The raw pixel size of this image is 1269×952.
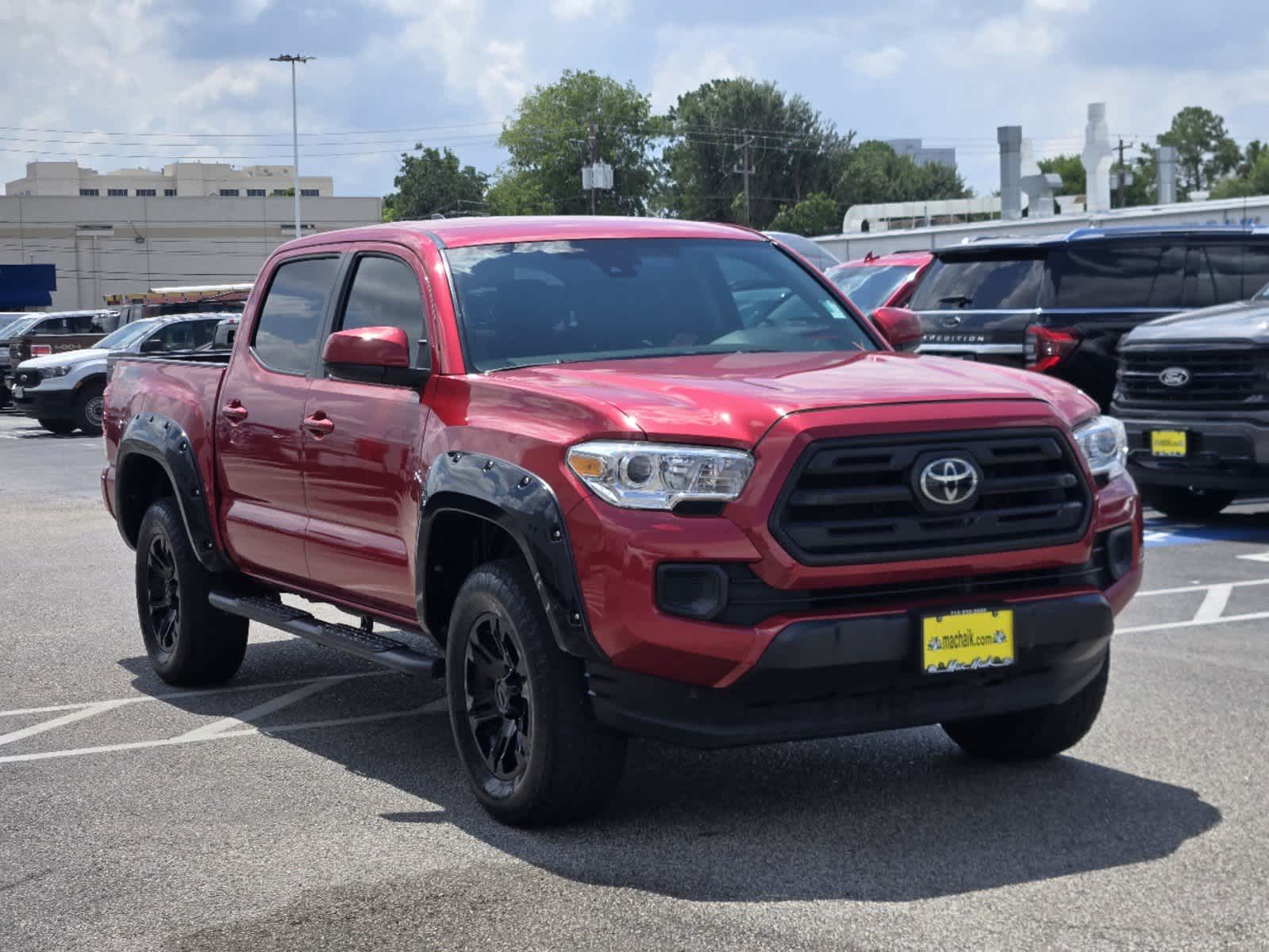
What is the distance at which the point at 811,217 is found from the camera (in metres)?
113

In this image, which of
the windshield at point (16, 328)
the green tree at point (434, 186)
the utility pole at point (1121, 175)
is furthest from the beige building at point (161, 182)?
the windshield at point (16, 328)

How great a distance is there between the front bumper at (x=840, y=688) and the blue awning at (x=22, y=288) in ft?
240

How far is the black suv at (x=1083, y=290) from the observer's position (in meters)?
14.4

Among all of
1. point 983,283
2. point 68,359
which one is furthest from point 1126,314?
point 68,359

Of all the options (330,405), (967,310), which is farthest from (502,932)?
(967,310)

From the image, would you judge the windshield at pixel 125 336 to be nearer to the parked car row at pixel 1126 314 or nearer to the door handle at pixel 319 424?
the parked car row at pixel 1126 314

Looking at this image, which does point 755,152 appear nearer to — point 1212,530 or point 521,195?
point 521,195

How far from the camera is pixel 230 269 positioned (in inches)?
4309

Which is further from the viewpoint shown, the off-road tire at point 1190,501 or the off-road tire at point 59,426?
the off-road tire at point 59,426

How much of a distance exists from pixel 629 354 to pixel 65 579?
6.85 meters

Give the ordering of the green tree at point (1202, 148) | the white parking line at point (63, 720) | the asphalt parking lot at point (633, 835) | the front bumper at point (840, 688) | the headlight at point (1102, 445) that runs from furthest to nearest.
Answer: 1. the green tree at point (1202, 148)
2. the white parking line at point (63, 720)
3. the headlight at point (1102, 445)
4. the front bumper at point (840, 688)
5. the asphalt parking lot at point (633, 835)

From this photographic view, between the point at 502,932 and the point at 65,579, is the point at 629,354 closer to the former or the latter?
the point at 502,932

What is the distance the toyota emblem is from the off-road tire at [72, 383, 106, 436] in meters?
25.5

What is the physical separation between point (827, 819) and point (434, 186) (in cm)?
15769
